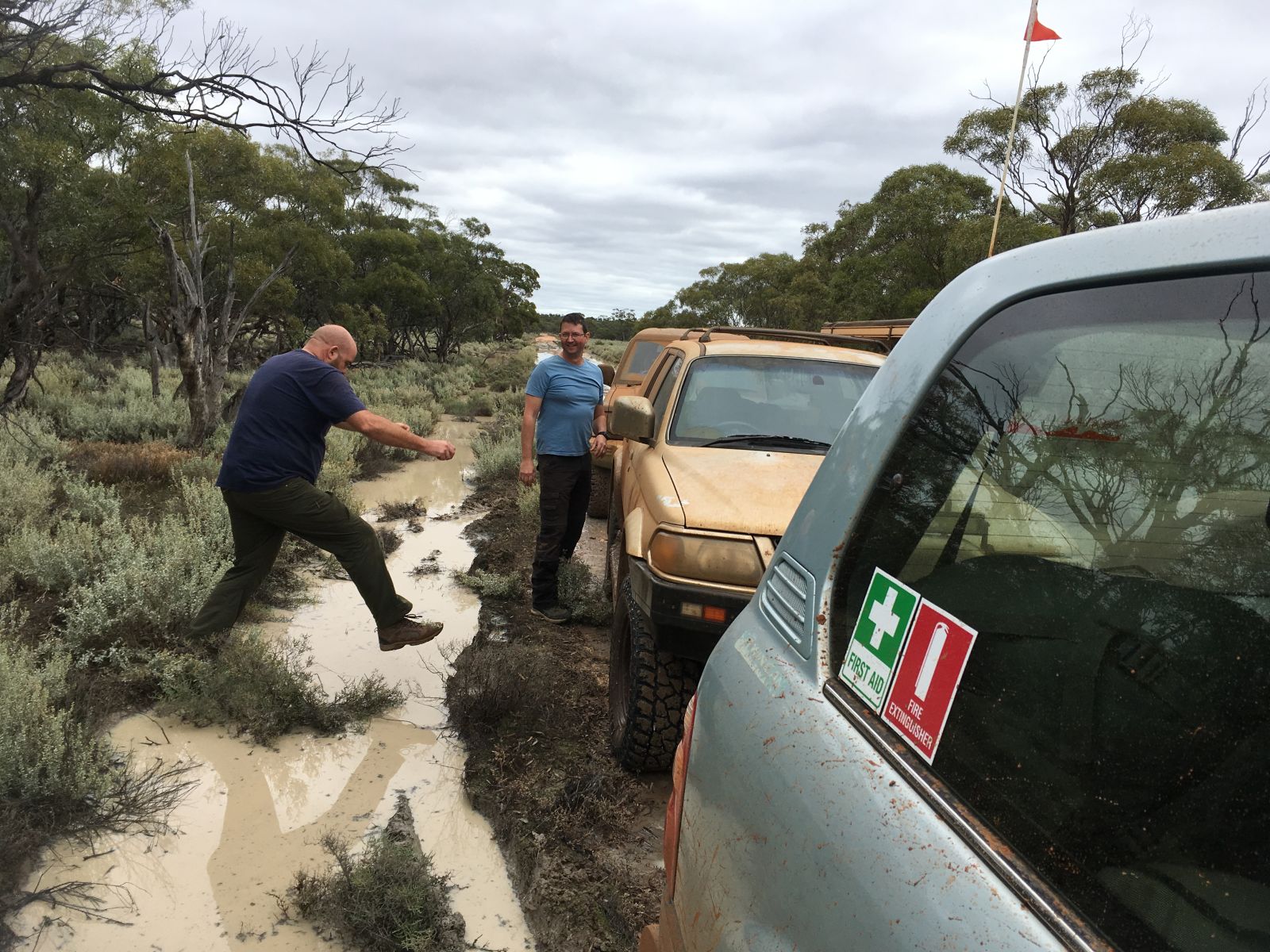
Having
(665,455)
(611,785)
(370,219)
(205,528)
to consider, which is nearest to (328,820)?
(611,785)

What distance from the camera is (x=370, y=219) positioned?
32.8 metres

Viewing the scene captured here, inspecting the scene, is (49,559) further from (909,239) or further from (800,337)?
(909,239)

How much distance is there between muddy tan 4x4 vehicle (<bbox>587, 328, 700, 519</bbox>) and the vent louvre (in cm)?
570

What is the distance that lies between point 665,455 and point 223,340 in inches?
405

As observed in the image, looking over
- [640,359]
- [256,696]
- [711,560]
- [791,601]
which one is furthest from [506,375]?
[791,601]

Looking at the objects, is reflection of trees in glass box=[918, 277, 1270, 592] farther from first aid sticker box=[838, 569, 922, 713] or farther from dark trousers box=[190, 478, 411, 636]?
Answer: dark trousers box=[190, 478, 411, 636]

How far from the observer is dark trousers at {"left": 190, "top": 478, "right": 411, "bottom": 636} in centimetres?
421

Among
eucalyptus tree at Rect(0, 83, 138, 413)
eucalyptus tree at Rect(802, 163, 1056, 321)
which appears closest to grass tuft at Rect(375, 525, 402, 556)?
eucalyptus tree at Rect(0, 83, 138, 413)

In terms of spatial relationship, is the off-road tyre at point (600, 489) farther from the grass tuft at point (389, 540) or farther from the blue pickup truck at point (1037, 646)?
the blue pickup truck at point (1037, 646)

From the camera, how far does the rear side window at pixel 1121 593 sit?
748mm

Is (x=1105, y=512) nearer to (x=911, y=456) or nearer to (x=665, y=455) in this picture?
(x=911, y=456)

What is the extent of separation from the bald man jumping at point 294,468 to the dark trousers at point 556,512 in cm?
103

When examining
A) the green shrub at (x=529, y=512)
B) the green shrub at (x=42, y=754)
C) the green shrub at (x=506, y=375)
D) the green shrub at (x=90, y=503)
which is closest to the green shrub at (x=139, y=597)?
the green shrub at (x=42, y=754)

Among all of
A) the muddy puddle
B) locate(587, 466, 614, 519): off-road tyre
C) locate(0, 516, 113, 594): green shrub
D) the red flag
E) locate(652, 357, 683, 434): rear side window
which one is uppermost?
the red flag
